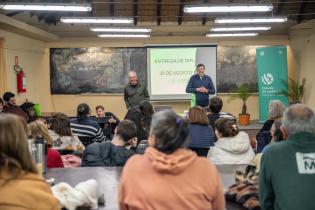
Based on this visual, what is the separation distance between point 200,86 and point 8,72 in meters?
4.26

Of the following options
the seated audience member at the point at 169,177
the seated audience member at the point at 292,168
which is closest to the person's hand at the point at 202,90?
the seated audience member at the point at 292,168

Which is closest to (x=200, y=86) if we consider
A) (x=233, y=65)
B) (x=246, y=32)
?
(x=246, y=32)

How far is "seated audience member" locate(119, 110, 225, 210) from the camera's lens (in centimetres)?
200

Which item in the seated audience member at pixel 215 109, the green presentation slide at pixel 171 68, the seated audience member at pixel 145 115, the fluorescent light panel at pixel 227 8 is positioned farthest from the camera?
the green presentation slide at pixel 171 68

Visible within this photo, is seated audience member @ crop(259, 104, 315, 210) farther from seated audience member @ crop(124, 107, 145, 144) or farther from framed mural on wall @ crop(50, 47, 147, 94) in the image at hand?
framed mural on wall @ crop(50, 47, 147, 94)

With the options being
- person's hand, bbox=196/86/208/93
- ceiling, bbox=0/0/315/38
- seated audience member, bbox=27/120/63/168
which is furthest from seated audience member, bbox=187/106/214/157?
ceiling, bbox=0/0/315/38

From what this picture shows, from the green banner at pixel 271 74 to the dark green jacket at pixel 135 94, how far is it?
425 centimetres

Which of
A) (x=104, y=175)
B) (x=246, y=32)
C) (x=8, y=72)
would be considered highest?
(x=246, y=32)

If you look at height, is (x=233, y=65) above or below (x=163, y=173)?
above

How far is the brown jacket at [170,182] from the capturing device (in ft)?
6.55

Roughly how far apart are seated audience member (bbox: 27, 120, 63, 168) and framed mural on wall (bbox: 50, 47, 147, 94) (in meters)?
8.77

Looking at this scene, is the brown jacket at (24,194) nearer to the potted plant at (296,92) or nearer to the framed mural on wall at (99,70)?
the potted plant at (296,92)

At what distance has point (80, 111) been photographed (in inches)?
222

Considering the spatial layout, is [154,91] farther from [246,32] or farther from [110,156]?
[110,156]
